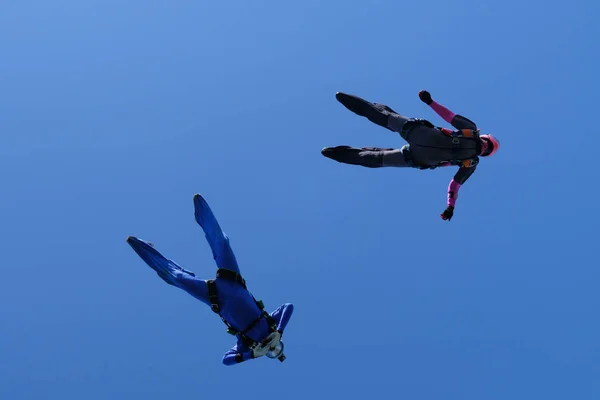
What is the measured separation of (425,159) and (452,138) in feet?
2.25

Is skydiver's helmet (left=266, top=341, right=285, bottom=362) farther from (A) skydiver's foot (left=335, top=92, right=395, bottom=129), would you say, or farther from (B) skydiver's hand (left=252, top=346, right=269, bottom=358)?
(A) skydiver's foot (left=335, top=92, right=395, bottom=129)

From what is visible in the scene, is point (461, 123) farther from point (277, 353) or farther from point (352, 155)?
point (277, 353)

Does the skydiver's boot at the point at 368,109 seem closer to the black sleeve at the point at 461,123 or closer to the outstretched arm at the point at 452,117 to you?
the outstretched arm at the point at 452,117

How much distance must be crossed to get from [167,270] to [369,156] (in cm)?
493

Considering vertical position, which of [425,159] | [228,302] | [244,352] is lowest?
[244,352]

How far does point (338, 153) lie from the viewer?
13.5 m

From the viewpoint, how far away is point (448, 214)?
43.0 ft

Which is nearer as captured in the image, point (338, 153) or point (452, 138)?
point (452, 138)

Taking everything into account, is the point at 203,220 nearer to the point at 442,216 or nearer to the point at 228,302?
the point at 228,302

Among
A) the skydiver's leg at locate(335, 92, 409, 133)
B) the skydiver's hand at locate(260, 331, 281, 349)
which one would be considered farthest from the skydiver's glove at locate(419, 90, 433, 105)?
the skydiver's hand at locate(260, 331, 281, 349)

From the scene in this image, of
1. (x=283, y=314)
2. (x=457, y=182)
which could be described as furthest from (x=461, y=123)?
(x=283, y=314)

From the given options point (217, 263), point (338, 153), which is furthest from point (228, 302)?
point (338, 153)

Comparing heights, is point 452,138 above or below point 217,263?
above

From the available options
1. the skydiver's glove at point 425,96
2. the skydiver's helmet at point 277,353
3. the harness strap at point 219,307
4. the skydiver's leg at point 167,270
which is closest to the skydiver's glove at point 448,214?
the skydiver's glove at point 425,96
